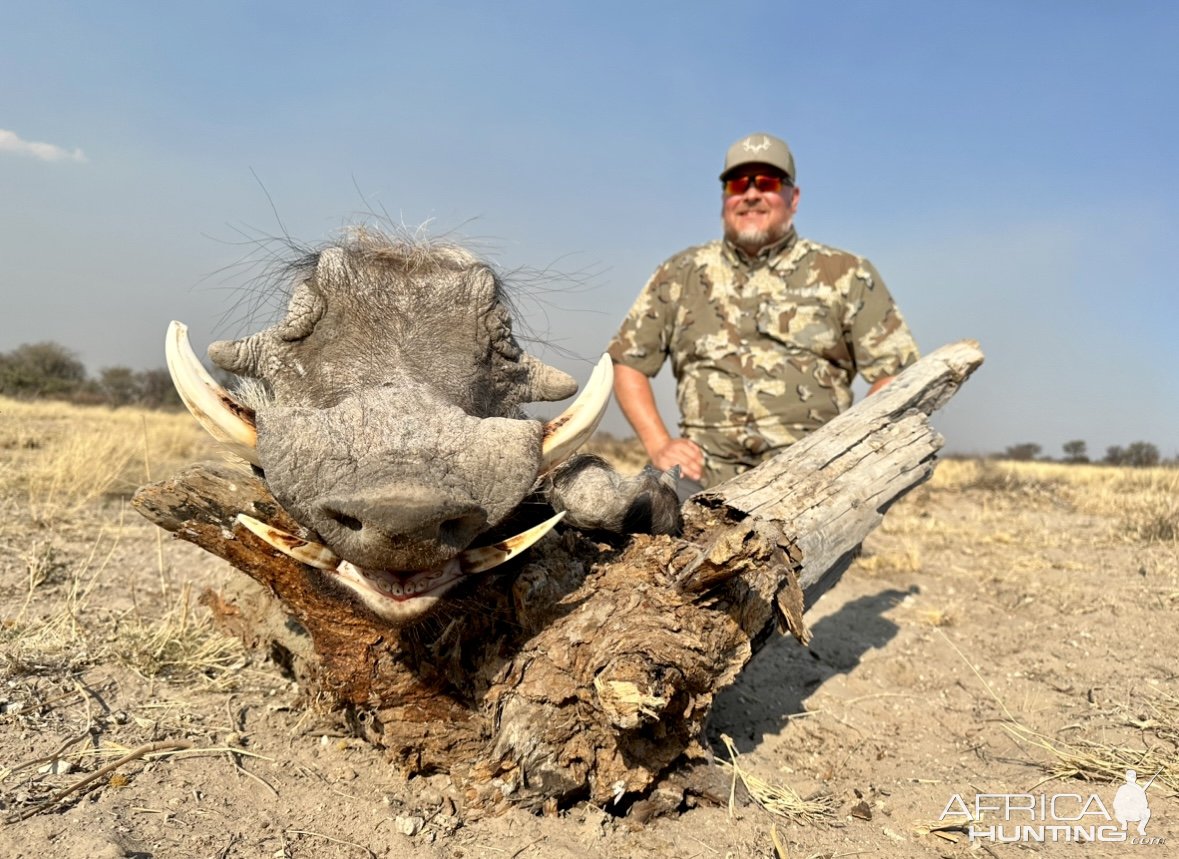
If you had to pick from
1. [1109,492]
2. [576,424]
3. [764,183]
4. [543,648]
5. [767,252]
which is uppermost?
[764,183]

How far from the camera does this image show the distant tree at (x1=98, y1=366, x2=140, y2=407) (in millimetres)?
23203

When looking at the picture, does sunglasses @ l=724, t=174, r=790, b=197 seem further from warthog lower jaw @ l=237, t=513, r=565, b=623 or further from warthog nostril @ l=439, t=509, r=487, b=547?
warthog nostril @ l=439, t=509, r=487, b=547

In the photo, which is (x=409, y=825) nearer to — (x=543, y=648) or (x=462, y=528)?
(x=543, y=648)

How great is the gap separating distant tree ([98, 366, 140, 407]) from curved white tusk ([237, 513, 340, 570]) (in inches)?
872

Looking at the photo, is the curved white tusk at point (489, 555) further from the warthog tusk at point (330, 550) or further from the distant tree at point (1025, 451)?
the distant tree at point (1025, 451)

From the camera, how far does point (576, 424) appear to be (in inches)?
89.5

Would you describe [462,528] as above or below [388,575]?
above

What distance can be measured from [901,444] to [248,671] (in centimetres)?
313

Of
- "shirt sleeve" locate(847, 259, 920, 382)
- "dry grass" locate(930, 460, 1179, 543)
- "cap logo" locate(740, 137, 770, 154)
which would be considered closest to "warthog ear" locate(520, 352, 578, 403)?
"shirt sleeve" locate(847, 259, 920, 382)

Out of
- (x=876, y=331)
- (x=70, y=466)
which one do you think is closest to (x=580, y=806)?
(x=876, y=331)

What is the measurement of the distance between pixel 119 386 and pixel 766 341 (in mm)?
27353

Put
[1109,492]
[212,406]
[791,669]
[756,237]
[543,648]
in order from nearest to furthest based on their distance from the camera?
[212,406], [543,648], [791,669], [756,237], [1109,492]

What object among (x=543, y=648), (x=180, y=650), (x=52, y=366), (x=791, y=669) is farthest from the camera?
(x=52, y=366)

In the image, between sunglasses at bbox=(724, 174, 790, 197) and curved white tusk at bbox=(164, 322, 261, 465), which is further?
sunglasses at bbox=(724, 174, 790, 197)
